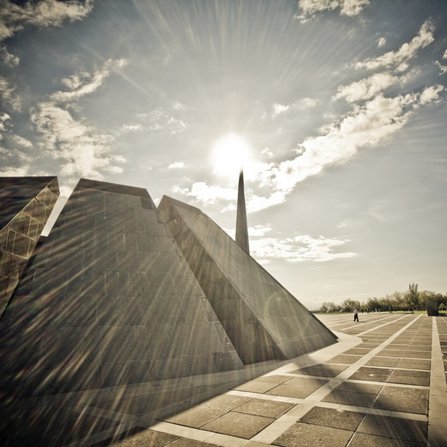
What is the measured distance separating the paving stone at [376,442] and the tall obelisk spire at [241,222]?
1775 cm

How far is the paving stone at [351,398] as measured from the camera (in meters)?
6.35

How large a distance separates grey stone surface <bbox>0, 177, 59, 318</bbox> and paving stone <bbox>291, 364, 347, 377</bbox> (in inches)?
379

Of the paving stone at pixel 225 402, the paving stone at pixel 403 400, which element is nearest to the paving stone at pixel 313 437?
the paving stone at pixel 225 402

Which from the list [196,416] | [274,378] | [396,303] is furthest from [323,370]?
[396,303]

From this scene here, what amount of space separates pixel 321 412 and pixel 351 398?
1.33 meters

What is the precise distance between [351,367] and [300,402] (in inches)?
182

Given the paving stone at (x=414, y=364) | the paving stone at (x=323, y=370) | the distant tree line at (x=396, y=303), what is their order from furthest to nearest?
the distant tree line at (x=396, y=303) < the paving stone at (x=414, y=364) < the paving stone at (x=323, y=370)

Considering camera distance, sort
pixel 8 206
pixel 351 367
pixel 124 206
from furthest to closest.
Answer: pixel 124 206, pixel 351 367, pixel 8 206

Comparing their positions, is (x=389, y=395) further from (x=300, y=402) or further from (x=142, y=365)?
(x=142, y=365)

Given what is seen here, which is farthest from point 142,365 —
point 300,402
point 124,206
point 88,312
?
point 124,206

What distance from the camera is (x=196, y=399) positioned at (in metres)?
6.81

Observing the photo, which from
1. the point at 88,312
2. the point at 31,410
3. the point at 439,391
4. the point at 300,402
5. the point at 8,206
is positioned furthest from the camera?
the point at 8,206

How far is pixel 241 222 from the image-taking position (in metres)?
23.4

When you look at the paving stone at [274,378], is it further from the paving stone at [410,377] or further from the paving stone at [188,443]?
the paving stone at [188,443]
